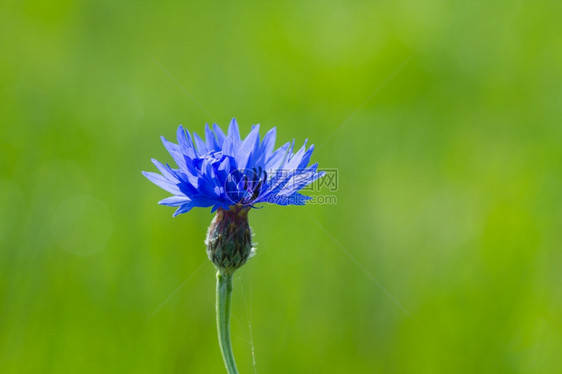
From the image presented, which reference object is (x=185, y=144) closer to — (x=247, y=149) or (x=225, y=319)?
(x=247, y=149)

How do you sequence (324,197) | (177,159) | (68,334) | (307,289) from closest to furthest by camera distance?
(177,159) < (68,334) < (307,289) < (324,197)

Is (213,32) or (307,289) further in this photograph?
(213,32)

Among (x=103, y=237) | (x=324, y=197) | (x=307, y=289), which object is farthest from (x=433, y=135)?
(x=103, y=237)

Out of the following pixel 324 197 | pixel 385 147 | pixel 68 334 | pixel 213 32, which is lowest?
pixel 68 334

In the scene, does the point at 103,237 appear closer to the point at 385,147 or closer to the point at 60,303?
the point at 60,303

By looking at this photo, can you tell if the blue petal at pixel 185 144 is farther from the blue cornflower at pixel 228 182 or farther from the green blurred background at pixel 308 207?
the green blurred background at pixel 308 207

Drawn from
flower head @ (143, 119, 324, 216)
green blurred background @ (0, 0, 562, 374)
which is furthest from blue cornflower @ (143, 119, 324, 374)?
green blurred background @ (0, 0, 562, 374)

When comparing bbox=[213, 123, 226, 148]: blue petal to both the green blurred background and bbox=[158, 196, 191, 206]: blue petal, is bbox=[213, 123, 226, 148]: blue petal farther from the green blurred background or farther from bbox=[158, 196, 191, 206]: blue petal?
the green blurred background
